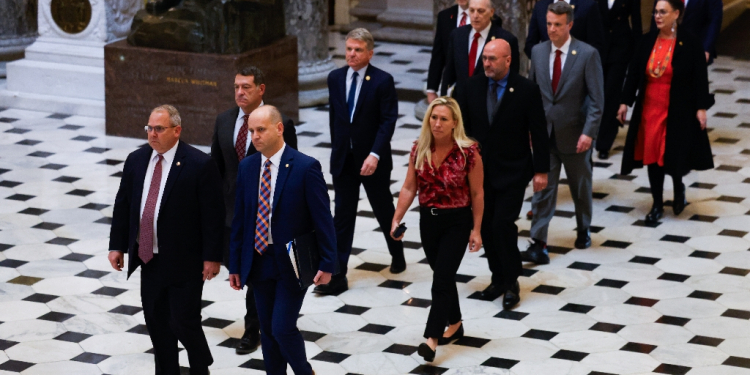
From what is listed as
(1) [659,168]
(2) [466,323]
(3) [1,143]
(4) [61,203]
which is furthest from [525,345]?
(3) [1,143]

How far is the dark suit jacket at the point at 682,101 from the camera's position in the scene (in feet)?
28.7

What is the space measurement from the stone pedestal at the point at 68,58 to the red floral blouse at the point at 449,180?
710 cm

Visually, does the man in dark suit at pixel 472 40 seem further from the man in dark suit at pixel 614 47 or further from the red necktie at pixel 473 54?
the man in dark suit at pixel 614 47

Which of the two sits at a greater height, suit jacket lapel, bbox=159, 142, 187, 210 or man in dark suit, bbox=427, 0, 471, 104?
man in dark suit, bbox=427, 0, 471, 104

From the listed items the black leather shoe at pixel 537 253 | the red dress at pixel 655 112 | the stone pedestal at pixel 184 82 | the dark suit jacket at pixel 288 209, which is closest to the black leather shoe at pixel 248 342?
the dark suit jacket at pixel 288 209

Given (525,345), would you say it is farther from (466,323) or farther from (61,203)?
(61,203)

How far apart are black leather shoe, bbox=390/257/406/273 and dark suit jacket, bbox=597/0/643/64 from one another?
360 cm

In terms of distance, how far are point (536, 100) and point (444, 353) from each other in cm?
167

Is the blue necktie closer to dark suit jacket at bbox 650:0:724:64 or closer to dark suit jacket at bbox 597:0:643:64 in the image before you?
dark suit jacket at bbox 597:0:643:64

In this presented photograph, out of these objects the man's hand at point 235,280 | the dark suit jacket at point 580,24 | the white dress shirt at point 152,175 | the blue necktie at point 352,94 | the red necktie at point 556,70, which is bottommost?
the man's hand at point 235,280

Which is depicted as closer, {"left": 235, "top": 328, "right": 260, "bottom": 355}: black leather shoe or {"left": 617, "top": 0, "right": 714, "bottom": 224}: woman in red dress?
{"left": 235, "top": 328, "right": 260, "bottom": 355}: black leather shoe

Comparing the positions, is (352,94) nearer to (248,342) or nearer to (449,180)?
(449,180)

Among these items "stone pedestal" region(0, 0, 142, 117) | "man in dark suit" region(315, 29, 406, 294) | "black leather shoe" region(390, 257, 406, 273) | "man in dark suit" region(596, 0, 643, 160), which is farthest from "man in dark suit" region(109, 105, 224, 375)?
"stone pedestal" region(0, 0, 142, 117)

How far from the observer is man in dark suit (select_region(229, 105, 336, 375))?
5.44 m
